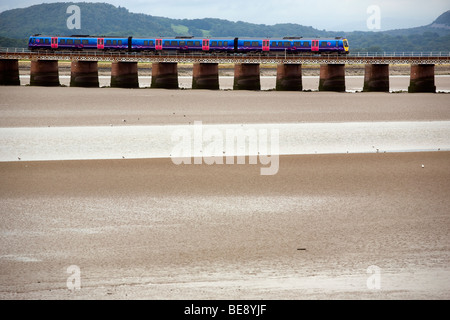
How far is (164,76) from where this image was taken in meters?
42.4

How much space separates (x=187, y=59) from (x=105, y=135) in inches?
1162

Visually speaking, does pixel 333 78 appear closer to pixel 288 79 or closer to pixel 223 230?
pixel 288 79

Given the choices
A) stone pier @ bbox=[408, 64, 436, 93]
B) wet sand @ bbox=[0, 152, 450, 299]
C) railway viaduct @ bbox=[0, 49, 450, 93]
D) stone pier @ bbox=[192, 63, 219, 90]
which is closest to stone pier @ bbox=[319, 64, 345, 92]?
railway viaduct @ bbox=[0, 49, 450, 93]

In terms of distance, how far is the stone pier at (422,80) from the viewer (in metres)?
40.9

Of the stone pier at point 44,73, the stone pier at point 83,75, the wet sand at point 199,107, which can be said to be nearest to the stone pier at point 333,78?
the wet sand at point 199,107

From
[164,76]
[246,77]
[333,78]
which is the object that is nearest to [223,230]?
[246,77]

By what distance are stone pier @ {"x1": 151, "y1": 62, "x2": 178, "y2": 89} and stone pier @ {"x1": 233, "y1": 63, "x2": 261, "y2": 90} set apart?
12.1ft

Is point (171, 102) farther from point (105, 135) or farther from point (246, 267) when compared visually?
point (246, 267)

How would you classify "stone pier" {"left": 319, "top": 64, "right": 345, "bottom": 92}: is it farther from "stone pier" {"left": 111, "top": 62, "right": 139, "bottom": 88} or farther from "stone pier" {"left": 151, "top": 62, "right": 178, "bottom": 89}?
"stone pier" {"left": 111, "top": 62, "right": 139, "bottom": 88}

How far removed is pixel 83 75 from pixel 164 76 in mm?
4889

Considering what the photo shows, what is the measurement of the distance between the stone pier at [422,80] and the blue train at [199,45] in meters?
21.6

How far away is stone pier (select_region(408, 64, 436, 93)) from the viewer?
4091 cm

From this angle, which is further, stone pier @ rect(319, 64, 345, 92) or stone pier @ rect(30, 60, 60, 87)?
stone pier @ rect(30, 60, 60, 87)

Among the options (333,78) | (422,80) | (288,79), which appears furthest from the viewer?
(333,78)
